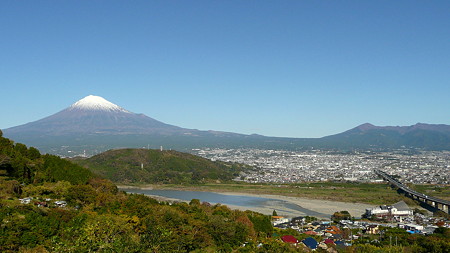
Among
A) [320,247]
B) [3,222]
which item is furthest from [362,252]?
[3,222]

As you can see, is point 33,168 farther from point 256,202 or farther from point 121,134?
point 121,134

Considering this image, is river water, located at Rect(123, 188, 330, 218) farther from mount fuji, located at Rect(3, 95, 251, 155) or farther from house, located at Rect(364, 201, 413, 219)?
mount fuji, located at Rect(3, 95, 251, 155)

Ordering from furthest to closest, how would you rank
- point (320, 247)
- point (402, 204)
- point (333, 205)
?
point (333, 205) → point (402, 204) → point (320, 247)

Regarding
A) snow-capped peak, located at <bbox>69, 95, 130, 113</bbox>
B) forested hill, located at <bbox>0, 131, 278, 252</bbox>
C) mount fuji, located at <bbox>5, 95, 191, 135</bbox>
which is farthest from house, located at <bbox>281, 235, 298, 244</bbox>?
snow-capped peak, located at <bbox>69, 95, 130, 113</bbox>

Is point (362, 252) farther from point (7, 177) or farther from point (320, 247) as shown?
point (7, 177)

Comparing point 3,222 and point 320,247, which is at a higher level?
point 3,222

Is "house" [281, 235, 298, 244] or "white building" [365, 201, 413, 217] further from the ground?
"house" [281, 235, 298, 244]
